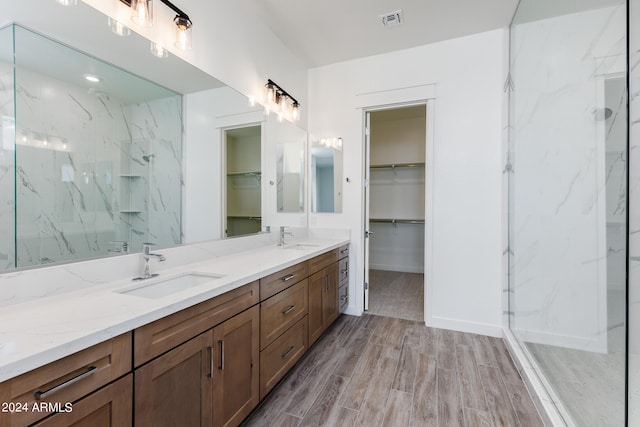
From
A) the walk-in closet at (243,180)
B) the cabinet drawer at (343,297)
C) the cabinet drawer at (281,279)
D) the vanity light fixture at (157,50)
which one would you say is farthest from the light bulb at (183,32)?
the cabinet drawer at (343,297)

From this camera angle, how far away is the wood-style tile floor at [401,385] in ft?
5.05

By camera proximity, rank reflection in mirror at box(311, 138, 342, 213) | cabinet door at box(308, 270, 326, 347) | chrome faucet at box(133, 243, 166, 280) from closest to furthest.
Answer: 1. chrome faucet at box(133, 243, 166, 280)
2. cabinet door at box(308, 270, 326, 347)
3. reflection in mirror at box(311, 138, 342, 213)

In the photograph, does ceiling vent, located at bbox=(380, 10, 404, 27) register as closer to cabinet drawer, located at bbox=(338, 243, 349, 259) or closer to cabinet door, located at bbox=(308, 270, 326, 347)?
cabinet drawer, located at bbox=(338, 243, 349, 259)

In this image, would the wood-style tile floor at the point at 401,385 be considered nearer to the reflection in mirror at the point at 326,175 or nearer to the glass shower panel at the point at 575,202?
the glass shower panel at the point at 575,202

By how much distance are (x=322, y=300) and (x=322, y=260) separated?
1.10ft

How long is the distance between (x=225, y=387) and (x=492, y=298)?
2.39 meters

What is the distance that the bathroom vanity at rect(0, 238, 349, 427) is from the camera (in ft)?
2.28

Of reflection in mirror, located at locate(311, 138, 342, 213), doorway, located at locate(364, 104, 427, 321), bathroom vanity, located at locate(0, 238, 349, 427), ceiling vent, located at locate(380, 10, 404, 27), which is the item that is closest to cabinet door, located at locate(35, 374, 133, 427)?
bathroom vanity, located at locate(0, 238, 349, 427)

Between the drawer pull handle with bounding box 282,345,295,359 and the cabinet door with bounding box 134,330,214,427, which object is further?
the drawer pull handle with bounding box 282,345,295,359

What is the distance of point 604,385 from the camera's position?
48.1 inches

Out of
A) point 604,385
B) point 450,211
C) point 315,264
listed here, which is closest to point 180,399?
point 315,264

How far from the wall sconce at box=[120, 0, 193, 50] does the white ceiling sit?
0.77m

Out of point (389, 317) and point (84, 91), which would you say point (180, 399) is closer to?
point (84, 91)

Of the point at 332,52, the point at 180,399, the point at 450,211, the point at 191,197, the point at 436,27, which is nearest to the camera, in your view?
the point at 180,399
